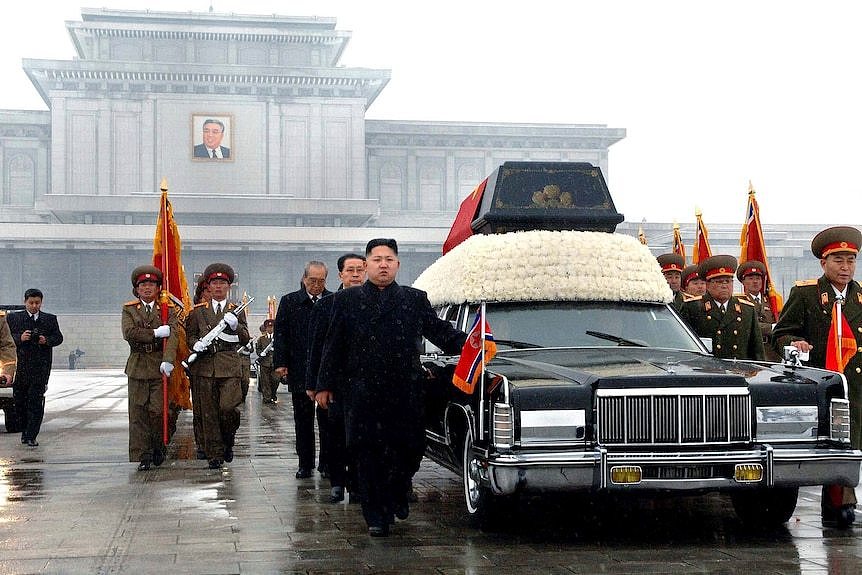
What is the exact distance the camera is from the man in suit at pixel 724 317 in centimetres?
1007

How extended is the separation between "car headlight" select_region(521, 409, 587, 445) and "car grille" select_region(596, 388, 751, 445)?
0.11 metres

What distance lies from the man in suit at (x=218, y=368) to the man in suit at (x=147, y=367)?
0.27 m

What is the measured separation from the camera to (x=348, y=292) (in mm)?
7512

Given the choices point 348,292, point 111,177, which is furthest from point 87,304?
point 348,292

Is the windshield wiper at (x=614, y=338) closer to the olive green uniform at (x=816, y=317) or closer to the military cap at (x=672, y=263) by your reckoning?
the olive green uniform at (x=816, y=317)

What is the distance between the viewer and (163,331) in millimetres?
11219

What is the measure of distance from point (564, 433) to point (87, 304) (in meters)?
51.5

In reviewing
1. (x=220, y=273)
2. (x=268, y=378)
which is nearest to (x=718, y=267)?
(x=220, y=273)

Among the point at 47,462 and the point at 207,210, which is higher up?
the point at 207,210

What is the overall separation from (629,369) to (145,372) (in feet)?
19.2

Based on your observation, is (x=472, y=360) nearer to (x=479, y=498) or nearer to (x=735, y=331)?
(x=479, y=498)

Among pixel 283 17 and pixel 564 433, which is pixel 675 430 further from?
pixel 283 17

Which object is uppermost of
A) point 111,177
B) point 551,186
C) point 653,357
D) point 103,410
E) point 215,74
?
point 215,74

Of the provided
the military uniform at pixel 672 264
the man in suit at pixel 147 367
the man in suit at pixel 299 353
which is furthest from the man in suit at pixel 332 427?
the military uniform at pixel 672 264
